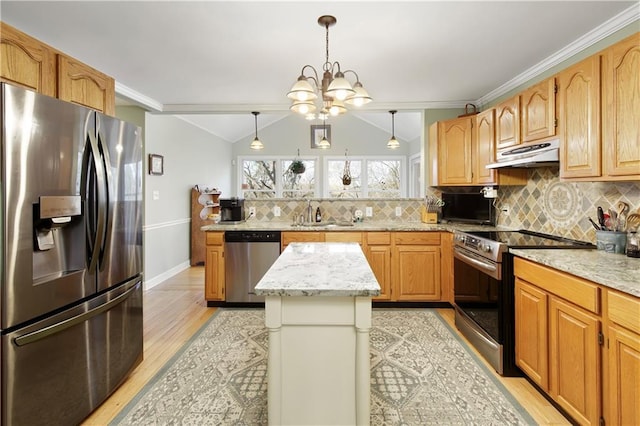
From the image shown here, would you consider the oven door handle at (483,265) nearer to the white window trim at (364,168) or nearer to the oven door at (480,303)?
the oven door at (480,303)

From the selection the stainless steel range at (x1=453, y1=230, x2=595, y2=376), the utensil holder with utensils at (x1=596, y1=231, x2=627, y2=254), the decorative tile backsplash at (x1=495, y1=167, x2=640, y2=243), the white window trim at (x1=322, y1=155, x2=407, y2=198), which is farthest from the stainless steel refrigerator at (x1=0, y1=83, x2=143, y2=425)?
the white window trim at (x1=322, y1=155, x2=407, y2=198)

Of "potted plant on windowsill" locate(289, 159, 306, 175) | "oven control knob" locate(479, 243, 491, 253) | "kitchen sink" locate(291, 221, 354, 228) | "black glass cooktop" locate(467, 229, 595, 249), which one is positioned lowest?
"oven control knob" locate(479, 243, 491, 253)

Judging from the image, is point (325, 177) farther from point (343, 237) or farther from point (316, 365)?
point (316, 365)

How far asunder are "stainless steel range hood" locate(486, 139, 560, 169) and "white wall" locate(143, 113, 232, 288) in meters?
4.16

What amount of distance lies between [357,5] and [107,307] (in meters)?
2.39

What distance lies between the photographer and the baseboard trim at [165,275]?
4375 mm

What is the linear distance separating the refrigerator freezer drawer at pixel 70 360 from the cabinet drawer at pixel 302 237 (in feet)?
5.33

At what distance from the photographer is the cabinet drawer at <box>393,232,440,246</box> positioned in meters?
3.51

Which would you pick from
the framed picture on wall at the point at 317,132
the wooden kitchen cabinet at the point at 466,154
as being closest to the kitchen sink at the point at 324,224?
the wooden kitchen cabinet at the point at 466,154

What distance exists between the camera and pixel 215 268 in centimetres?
364

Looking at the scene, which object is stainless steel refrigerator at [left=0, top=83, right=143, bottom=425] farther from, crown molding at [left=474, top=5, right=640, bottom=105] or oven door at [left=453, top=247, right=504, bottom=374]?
crown molding at [left=474, top=5, right=640, bottom=105]

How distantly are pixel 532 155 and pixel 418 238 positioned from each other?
1.41 meters

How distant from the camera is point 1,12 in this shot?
2135 mm

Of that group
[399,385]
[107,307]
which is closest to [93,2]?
[107,307]
